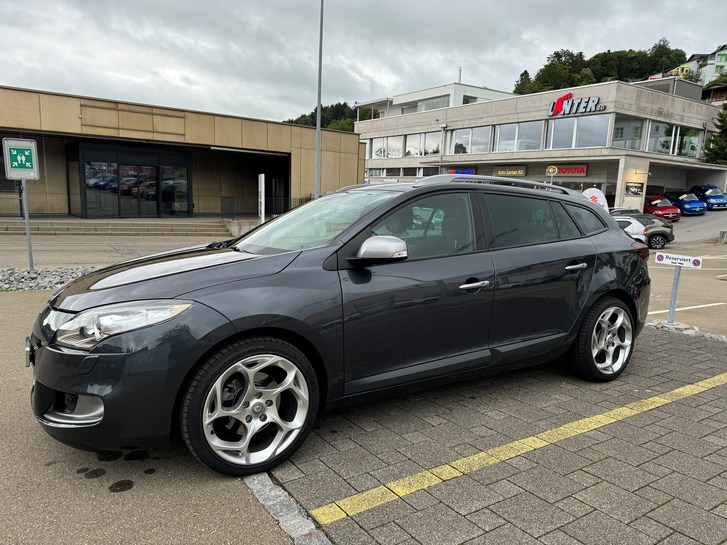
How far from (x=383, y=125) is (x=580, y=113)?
24.8m

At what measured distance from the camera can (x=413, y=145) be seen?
53.2 m

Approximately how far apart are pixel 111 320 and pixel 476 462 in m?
2.12

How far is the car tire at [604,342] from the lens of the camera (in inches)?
165

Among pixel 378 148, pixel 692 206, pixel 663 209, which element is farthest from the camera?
pixel 378 148

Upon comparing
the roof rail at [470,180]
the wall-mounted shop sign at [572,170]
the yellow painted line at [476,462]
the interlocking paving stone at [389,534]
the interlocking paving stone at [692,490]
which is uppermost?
the wall-mounted shop sign at [572,170]

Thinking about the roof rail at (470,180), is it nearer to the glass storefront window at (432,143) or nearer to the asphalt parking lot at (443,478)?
the asphalt parking lot at (443,478)

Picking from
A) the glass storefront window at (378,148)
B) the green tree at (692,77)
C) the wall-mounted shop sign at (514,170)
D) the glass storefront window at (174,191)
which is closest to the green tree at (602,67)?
the green tree at (692,77)

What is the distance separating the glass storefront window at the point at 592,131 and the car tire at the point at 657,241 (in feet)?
50.2

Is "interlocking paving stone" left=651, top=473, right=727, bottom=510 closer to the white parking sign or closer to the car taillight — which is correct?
the car taillight

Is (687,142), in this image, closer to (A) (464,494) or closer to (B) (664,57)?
(A) (464,494)

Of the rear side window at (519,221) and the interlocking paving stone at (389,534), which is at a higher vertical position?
the rear side window at (519,221)

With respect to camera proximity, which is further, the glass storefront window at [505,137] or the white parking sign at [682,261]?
the glass storefront window at [505,137]

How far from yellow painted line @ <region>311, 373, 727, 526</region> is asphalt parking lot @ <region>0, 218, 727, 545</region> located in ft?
0.03

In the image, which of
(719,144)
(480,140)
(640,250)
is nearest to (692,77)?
(719,144)
